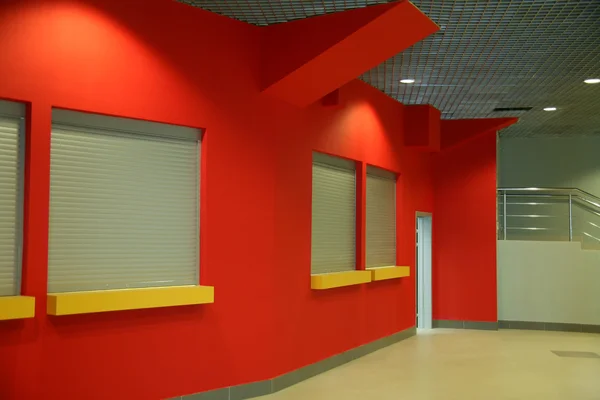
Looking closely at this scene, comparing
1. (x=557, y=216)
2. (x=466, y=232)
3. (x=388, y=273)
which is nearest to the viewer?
(x=388, y=273)

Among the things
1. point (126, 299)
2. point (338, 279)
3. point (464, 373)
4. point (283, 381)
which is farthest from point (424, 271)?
point (126, 299)

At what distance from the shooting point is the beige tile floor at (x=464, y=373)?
717 cm

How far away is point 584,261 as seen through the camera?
12.3 m

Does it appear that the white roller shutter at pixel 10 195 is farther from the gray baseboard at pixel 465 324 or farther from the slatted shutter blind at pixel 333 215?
the gray baseboard at pixel 465 324

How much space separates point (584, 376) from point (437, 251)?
457 centimetres

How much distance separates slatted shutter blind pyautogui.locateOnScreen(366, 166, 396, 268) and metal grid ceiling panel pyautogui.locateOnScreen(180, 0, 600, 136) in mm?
1213

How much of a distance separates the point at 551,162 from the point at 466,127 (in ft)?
10.7

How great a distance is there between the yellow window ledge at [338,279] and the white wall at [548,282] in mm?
4252

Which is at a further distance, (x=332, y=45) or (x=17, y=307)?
(x=332, y=45)

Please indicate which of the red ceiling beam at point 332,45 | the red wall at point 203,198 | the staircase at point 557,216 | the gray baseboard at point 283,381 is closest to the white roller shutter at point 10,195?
the red wall at point 203,198

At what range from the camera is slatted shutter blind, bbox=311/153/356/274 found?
326 inches

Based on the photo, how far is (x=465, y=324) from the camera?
41.0 ft

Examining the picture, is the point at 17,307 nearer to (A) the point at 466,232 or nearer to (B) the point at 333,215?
(B) the point at 333,215

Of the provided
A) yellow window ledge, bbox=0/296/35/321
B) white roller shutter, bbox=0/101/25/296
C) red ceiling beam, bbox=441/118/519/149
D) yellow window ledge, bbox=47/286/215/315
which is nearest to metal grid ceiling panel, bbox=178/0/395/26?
white roller shutter, bbox=0/101/25/296
